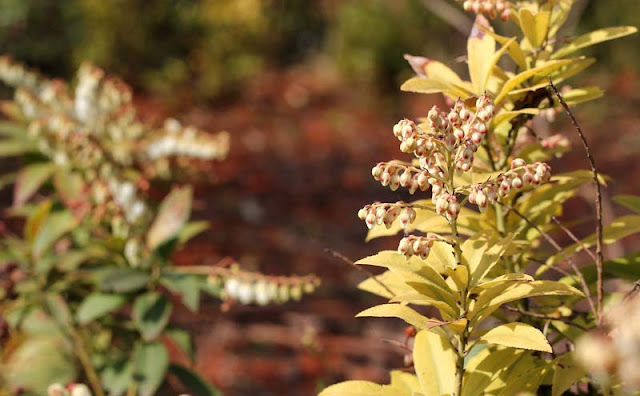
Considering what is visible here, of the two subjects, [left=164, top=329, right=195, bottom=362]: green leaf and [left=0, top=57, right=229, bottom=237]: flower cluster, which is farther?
[left=0, top=57, right=229, bottom=237]: flower cluster

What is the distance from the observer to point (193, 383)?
163 cm

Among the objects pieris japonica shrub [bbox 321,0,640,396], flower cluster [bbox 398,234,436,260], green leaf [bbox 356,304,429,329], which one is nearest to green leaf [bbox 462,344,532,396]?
pieris japonica shrub [bbox 321,0,640,396]

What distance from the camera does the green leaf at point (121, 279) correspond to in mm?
1489

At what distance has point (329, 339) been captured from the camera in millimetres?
3205

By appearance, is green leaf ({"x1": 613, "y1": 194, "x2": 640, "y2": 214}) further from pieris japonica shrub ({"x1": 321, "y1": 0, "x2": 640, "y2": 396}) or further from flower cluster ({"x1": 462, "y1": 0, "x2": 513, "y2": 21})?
flower cluster ({"x1": 462, "y1": 0, "x2": 513, "y2": 21})

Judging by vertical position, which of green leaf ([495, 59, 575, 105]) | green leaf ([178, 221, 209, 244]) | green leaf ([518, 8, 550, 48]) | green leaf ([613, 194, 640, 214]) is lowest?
green leaf ([613, 194, 640, 214])

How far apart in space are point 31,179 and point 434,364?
Answer: 1.32 m

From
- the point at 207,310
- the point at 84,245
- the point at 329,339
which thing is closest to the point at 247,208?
the point at 207,310

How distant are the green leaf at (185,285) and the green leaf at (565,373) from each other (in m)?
0.75

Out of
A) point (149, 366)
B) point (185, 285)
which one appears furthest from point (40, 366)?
point (185, 285)

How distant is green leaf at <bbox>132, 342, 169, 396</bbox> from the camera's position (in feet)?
4.92

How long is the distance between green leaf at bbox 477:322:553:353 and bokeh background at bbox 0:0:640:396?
3.10 meters

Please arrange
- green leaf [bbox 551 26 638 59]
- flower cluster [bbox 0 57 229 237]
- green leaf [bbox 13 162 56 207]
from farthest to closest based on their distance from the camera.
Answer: green leaf [bbox 13 162 56 207], flower cluster [bbox 0 57 229 237], green leaf [bbox 551 26 638 59]

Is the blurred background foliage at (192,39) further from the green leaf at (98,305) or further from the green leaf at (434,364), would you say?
the green leaf at (434,364)
